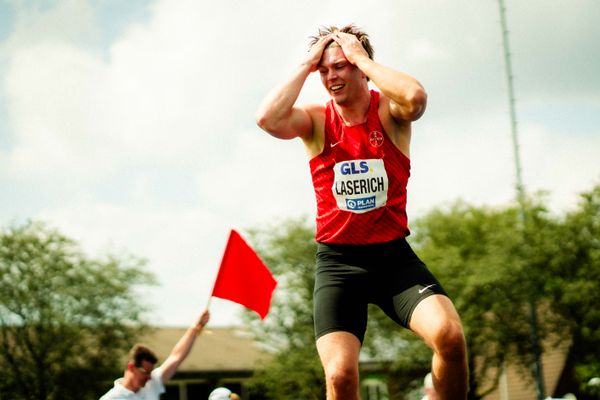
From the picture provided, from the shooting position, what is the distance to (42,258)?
48.1m

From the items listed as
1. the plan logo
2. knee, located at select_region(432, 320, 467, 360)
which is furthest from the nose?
knee, located at select_region(432, 320, 467, 360)

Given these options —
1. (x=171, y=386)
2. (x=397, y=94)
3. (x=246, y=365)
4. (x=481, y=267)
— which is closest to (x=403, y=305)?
(x=397, y=94)

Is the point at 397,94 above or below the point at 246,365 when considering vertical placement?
below

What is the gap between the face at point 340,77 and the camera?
6109mm

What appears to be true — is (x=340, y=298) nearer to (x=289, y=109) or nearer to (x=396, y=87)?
(x=289, y=109)

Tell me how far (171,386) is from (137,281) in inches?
401

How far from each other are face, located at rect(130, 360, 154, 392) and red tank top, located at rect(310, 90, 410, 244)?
4060 millimetres

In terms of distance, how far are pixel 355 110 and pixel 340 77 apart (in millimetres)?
242

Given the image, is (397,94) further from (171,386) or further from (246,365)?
(246,365)

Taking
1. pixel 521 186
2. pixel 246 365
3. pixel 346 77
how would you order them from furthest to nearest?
1. pixel 246 365
2. pixel 521 186
3. pixel 346 77

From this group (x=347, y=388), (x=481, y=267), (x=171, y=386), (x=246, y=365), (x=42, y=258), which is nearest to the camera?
(x=347, y=388)

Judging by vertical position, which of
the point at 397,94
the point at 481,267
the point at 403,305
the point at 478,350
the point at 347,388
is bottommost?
the point at 347,388

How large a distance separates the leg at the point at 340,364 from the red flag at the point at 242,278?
13.9ft

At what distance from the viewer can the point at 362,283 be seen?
6035 mm
